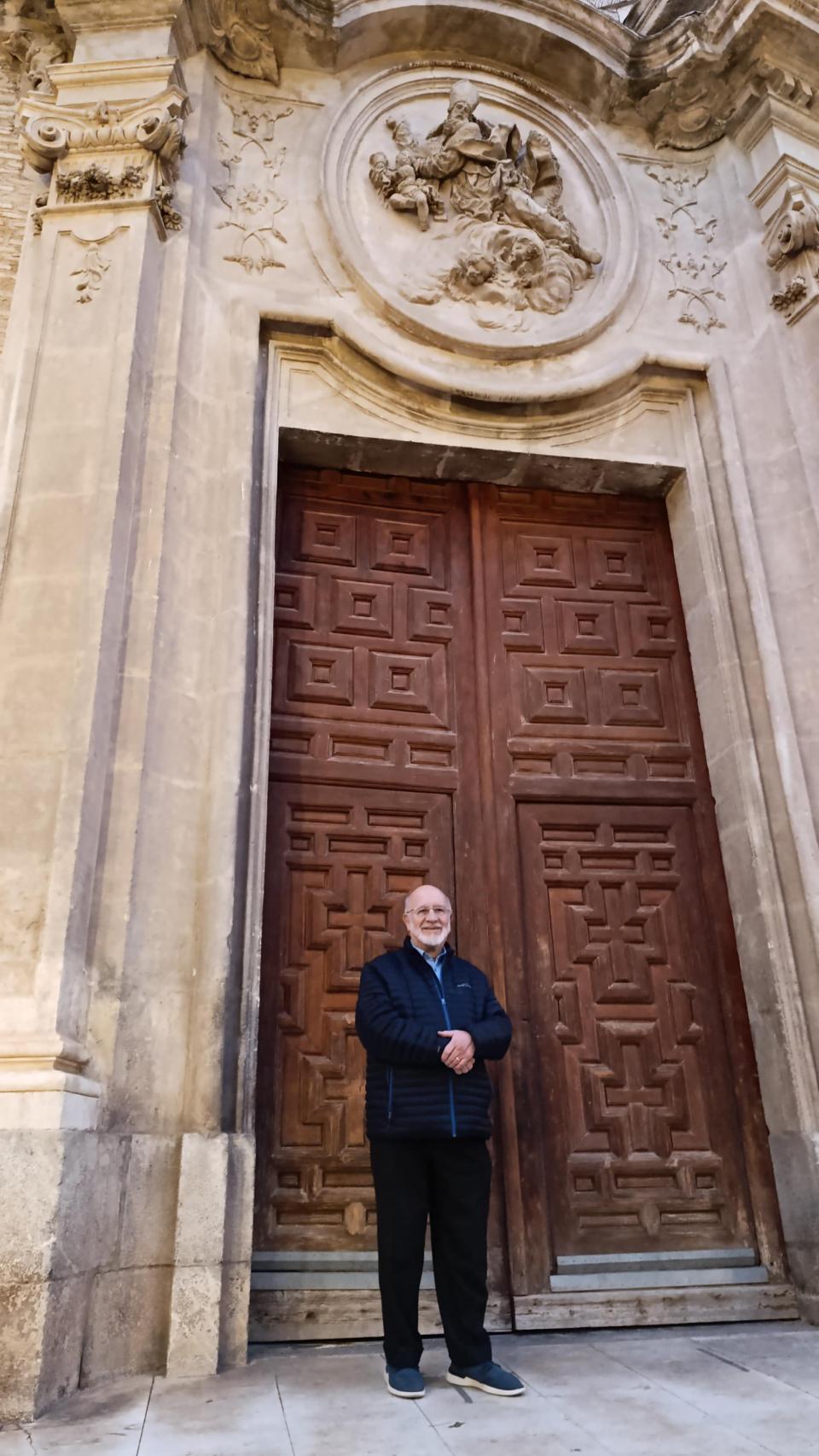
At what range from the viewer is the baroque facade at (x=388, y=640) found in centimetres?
379

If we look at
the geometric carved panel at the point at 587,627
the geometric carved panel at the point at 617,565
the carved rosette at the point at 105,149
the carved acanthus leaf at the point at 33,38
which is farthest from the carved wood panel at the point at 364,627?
the carved acanthus leaf at the point at 33,38

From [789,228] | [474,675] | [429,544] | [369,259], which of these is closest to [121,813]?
[474,675]

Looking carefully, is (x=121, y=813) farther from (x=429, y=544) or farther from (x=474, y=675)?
(x=429, y=544)

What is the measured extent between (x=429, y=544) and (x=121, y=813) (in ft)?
7.82

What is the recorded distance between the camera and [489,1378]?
302cm

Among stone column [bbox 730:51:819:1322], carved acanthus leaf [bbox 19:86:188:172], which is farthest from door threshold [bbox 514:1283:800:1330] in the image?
carved acanthus leaf [bbox 19:86:188:172]

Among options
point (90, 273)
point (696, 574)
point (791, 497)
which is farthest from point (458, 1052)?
point (90, 273)

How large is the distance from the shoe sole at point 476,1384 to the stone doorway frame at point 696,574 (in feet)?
3.84

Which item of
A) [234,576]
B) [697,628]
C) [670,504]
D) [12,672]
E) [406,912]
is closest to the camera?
[406,912]

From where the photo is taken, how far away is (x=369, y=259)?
5617mm

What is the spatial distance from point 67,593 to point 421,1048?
7.57 feet

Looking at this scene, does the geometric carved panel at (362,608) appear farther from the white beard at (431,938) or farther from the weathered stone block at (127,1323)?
the weathered stone block at (127,1323)

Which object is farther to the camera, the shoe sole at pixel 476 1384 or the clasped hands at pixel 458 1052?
the clasped hands at pixel 458 1052

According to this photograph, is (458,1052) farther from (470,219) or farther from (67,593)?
(470,219)
